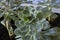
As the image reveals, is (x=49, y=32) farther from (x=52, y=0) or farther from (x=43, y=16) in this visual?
(x=52, y=0)

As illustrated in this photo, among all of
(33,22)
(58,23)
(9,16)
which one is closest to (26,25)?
(33,22)

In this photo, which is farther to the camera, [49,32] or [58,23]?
[58,23]

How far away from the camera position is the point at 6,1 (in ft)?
2.43

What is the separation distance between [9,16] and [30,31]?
0.19 m

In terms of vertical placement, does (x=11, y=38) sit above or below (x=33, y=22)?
below

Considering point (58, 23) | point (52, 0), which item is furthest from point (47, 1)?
point (58, 23)

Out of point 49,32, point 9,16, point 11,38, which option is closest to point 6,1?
point 9,16

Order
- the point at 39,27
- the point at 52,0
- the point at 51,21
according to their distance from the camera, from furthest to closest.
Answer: the point at 51,21, the point at 52,0, the point at 39,27

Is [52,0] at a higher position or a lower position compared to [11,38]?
higher

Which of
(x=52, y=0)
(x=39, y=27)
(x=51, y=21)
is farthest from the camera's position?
(x=51, y=21)

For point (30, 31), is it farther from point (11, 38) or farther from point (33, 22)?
point (11, 38)

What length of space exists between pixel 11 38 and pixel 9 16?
0.39ft

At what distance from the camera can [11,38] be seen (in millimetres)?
753

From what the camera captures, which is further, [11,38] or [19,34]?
[11,38]
